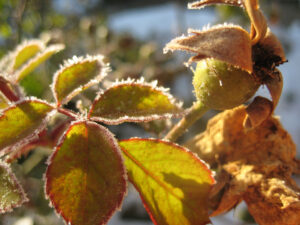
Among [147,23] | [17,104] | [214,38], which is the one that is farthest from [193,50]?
[147,23]

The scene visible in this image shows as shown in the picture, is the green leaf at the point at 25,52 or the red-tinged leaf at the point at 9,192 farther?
the green leaf at the point at 25,52

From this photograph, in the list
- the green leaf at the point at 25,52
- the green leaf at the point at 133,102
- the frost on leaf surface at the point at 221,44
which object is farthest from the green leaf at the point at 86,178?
the green leaf at the point at 25,52

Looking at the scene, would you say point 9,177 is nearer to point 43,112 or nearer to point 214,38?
point 43,112

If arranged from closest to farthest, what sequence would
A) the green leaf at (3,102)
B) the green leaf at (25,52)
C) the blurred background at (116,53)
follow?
the green leaf at (3,102)
the green leaf at (25,52)
the blurred background at (116,53)

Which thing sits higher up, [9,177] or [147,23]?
[9,177]

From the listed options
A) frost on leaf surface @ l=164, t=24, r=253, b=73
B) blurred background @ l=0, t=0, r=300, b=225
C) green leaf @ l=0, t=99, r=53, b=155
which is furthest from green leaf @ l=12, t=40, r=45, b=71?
frost on leaf surface @ l=164, t=24, r=253, b=73

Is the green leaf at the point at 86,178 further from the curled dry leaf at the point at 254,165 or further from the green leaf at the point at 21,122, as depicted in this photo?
the curled dry leaf at the point at 254,165
